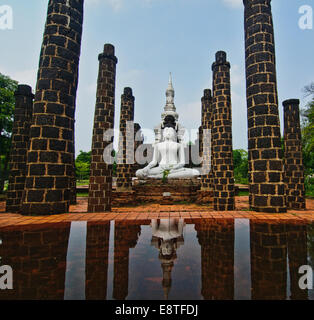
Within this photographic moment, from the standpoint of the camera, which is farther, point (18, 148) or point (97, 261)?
point (18, 148)

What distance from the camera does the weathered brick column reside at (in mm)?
3897

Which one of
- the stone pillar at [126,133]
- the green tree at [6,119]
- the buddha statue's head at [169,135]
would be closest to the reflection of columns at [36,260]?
the stone pillar at [126,133]

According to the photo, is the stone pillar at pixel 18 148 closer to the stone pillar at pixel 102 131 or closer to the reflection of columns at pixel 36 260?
the stone pillar at pixel 102 131

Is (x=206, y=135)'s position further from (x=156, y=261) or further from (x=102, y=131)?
(x=156, y=261)

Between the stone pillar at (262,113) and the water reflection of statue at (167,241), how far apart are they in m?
2.64

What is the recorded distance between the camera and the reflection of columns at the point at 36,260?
1.27m

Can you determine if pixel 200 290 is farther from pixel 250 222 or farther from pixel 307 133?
pixel 307 133

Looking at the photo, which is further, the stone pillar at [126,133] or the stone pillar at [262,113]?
the stone pillar at [126,133]

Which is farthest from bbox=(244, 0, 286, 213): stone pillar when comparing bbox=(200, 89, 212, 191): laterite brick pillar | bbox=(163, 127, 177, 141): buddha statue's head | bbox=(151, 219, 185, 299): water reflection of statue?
bbox=(163, 127, 177, 141): buddha statue's head

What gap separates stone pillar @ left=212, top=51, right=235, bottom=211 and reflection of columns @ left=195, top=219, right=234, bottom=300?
3941 mm

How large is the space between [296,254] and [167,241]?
137cm

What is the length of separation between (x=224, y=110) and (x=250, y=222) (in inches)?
204

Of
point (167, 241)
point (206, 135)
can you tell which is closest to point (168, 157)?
point (206, 135)

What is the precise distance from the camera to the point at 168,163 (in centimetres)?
1306
